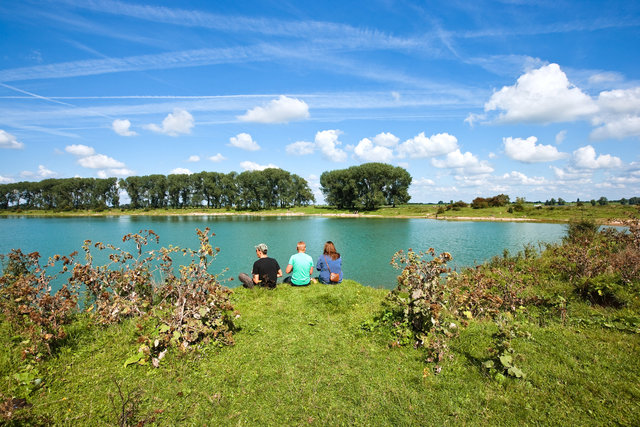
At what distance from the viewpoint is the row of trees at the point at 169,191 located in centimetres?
11800

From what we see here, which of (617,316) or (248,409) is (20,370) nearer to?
(248,409)

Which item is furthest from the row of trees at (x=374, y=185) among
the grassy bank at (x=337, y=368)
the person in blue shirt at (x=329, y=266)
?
the grassy bank at (x=337, y=368)

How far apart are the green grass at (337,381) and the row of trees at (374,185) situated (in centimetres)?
9275

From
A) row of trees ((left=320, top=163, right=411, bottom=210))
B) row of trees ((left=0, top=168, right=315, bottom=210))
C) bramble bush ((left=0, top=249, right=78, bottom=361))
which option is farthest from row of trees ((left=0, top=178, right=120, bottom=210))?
bramble bush ((left=0, top=249, right=78, bottom=361))

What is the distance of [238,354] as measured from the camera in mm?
5594

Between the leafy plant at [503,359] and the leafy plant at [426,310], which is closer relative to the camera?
the leafy plant at [503,359]

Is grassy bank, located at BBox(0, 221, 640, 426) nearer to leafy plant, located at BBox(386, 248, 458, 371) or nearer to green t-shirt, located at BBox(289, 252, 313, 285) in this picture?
leafy plant, located at BBox(386, 248, 458, 371)

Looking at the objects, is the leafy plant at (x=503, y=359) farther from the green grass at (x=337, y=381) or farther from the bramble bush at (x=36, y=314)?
the bramble bush at (x=36, y=314)

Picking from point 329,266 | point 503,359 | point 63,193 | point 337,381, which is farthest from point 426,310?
point 63,193

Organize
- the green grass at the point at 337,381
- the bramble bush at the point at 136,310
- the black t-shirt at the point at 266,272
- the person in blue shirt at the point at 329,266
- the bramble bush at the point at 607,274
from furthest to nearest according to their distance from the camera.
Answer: the person in blue shirt at the point at 329,266
the black t-shirt at the point at 266,272
the bramble bush at the point at 607,274
the bramble bush at the point at 136,310
the green grass at the point at 337,381

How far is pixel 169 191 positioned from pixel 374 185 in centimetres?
8757

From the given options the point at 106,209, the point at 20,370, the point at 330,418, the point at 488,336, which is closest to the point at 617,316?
the point at 488,336

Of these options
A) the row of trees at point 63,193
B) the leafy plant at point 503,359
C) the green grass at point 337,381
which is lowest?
the green grass at point 337,381

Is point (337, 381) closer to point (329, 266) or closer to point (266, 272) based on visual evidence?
point (266, 272)
